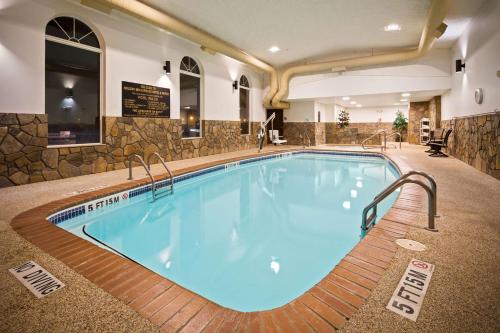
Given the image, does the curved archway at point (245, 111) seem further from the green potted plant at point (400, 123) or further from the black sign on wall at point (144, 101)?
the green potted plant at point (400, 123)

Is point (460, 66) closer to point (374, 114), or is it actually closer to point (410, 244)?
point (410, 244)

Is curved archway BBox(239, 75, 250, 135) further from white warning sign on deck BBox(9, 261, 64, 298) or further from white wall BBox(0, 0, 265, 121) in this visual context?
white warning sign on deck BBox(9, 261, 64, 298)

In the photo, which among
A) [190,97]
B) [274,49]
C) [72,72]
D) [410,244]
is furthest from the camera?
[274,49]

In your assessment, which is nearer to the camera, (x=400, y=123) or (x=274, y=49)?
(x=274, y=49)

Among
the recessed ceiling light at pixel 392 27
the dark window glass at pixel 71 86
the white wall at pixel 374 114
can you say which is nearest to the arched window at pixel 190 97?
the dark window glass at pixel 71 86

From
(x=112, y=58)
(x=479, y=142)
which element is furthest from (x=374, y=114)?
(x=112, y=58)

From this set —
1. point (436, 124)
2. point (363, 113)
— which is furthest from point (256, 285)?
point (363, 113)

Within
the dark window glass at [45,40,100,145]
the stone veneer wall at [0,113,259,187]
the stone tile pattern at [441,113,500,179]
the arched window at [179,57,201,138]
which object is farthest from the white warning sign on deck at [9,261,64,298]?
the arched window at [179,57,201,138]

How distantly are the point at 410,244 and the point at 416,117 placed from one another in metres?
12.4

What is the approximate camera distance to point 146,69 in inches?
256

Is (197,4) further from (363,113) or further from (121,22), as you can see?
(363,113)

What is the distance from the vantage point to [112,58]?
5750 millimetres

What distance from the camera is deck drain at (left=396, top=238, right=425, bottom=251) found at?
2.01 meters

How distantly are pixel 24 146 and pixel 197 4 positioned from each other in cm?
421
